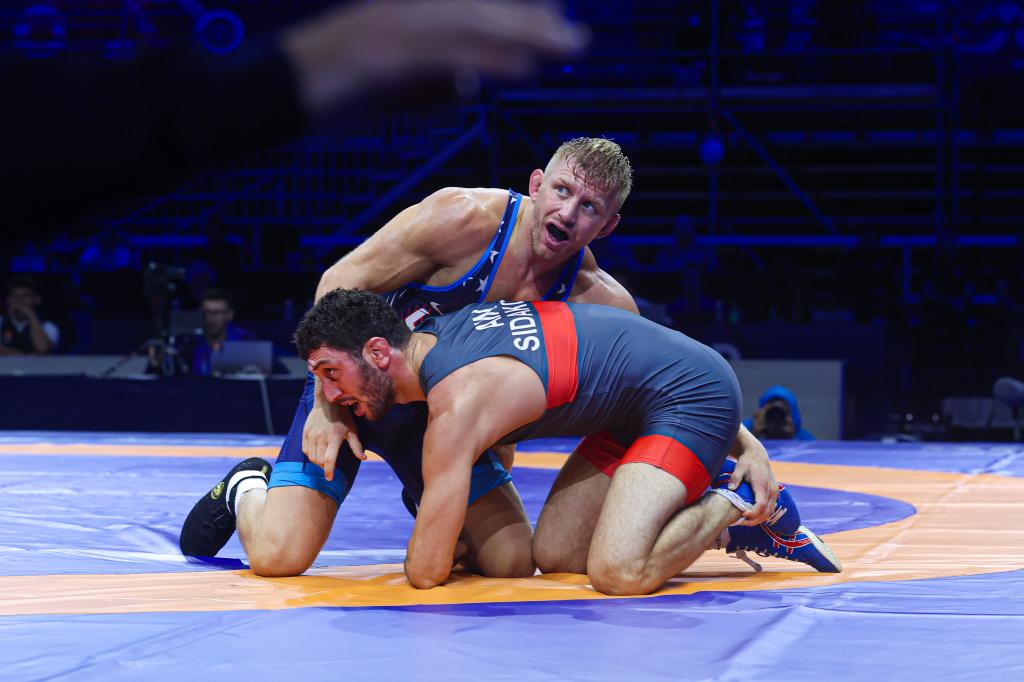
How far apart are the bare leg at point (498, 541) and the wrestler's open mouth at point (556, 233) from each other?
703 mm

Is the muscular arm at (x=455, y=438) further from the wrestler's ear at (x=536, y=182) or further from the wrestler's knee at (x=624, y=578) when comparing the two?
the wrestler's ear at (x=536, y=182)

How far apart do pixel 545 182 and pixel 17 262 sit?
894 cm

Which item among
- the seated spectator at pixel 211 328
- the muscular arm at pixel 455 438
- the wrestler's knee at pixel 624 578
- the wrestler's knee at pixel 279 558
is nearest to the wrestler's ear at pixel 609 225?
the muscular arm at pixel 455 438

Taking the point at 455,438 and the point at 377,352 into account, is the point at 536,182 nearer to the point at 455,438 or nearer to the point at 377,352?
the point at 377,352

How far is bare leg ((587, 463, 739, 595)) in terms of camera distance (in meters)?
2.88

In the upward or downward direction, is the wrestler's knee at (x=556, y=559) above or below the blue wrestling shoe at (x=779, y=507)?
below

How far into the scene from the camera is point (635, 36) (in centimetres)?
1167

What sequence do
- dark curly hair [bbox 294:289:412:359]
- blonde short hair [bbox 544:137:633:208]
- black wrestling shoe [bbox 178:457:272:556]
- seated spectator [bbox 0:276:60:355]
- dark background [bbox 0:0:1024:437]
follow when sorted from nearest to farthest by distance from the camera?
dark curly hair [bbox 294:289:412:359], blonde short hair [bbox 544:137:633:208], black wrestling shoe [bbox 178:457:272:556], seated spectator [bbox 0:276:60:355], dark background [bbox 0:0:1024:437]

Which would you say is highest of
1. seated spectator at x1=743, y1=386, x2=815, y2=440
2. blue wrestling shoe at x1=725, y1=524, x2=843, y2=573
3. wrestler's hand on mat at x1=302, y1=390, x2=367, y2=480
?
wrestler's hand on mat at x1=302, y1=390, x2=367, y2=480

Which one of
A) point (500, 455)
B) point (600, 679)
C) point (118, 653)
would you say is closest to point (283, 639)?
point (118, 653)

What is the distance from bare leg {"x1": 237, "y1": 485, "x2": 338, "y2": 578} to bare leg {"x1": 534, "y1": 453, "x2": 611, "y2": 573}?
540mm

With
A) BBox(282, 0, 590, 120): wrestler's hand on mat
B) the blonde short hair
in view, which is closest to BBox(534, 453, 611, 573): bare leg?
the blonde short hair

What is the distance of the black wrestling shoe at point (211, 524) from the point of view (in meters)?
3.48

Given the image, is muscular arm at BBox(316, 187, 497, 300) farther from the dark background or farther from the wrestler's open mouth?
the dark background
